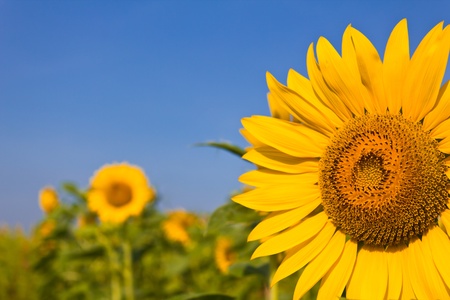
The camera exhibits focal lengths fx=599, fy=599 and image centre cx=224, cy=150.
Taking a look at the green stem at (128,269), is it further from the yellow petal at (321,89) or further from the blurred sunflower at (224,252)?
the yellow petal at (321,89)

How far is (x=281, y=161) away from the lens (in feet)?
6.88

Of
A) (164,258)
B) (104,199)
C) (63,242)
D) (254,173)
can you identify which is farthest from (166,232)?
(254,173)

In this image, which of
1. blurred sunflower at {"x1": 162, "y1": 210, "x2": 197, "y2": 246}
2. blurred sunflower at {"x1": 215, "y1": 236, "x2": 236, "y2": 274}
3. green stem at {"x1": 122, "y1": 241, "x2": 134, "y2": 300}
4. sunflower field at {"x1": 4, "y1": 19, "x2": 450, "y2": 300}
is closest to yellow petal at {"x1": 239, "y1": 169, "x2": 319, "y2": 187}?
sunflower field at {"x1": 4, "y1": 19, "x2": 450, "y2": 300}

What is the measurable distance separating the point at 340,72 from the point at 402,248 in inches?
23.1

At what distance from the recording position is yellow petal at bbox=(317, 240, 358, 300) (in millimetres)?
1847

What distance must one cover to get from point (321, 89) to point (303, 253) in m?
0.54

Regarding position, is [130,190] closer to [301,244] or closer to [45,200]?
[45,200]

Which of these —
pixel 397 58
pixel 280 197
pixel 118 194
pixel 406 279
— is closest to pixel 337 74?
pixel 397 58

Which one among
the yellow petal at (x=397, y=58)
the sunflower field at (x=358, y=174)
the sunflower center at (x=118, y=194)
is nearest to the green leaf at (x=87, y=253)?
the sunflower center at (x=118, y=194)

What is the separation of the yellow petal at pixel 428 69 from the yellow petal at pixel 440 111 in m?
0.02

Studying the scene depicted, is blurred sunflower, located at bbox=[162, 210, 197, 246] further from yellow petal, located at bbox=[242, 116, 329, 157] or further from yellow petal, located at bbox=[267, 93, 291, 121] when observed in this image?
yellow petal, located at bbox=[242, 116, 329, 157]

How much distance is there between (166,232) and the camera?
8.85 meters

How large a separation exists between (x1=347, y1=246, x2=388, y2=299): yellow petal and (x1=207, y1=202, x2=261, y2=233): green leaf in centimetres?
54

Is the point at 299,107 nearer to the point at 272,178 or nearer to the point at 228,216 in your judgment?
the point at 272,178
